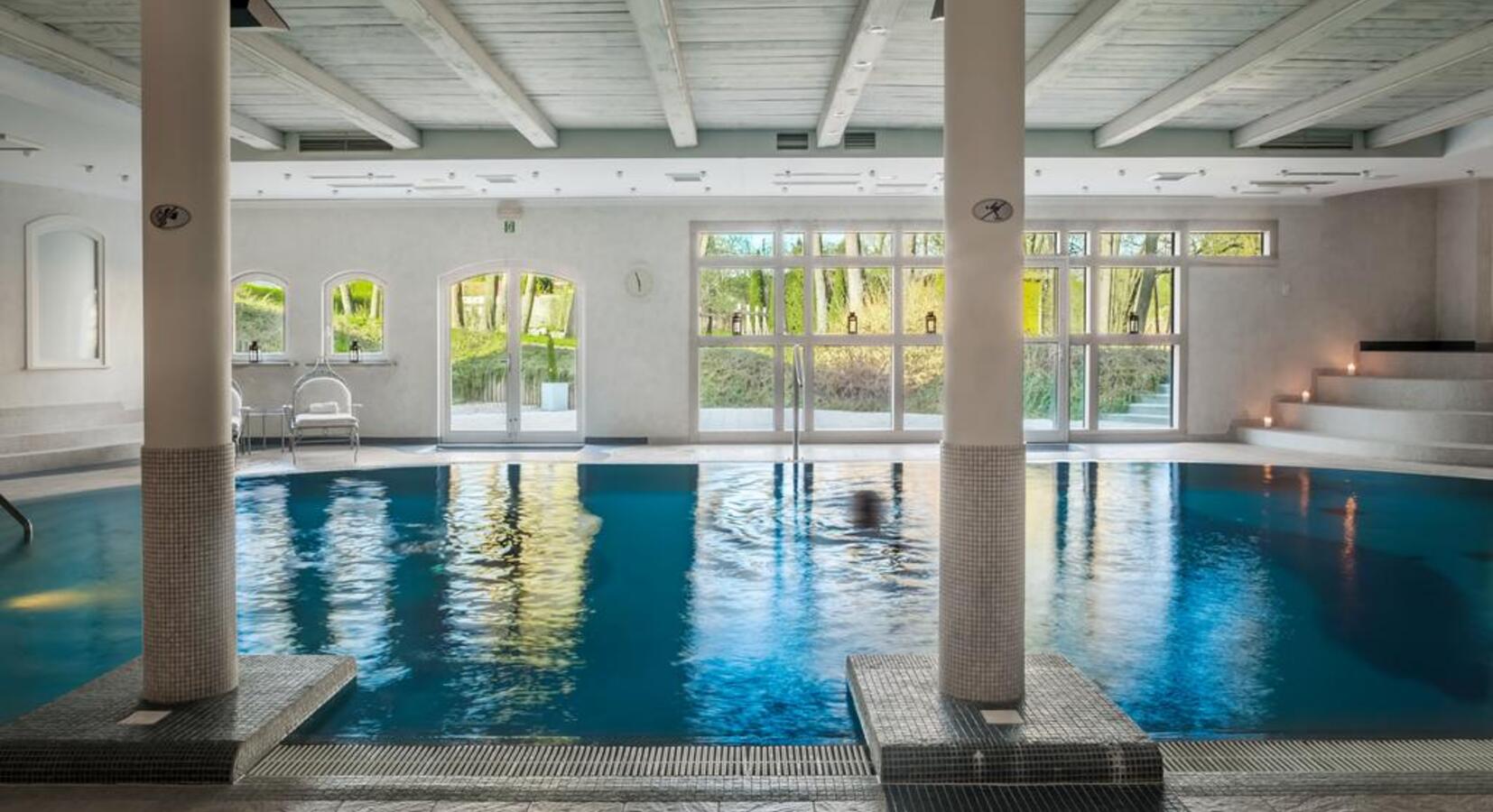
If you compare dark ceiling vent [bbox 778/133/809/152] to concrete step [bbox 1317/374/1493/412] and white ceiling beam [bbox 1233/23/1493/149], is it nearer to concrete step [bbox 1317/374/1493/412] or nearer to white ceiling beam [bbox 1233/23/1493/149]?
white ceiling beam [bbox 1233/23/1493/149]

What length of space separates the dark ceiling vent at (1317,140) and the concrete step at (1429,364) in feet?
11.8

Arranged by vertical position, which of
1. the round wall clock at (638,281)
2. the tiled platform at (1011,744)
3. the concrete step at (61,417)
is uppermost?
the round wall clock at (638,281)

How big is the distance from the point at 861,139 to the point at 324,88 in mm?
4887

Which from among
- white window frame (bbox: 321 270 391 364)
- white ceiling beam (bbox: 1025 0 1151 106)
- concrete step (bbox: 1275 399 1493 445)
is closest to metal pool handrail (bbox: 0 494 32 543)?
white window frame (bbox: 321 270 391 364)

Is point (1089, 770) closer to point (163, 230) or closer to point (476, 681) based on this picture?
point (476, 681)

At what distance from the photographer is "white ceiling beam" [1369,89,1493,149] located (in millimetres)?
8977

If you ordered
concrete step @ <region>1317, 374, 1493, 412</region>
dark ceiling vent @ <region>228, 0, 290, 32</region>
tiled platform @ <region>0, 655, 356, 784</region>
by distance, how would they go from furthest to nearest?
concrete step @ <region>1317, 374, 1493, 412</region>, dark ceiling vent @ <region>228, 0, 290, 32</region>, tiled platform @ <region>0, 655, 356, 784</region>

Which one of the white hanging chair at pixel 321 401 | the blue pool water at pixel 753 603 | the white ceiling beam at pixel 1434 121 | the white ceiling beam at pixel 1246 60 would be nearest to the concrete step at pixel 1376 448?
the blue pool water at pixel 753 603

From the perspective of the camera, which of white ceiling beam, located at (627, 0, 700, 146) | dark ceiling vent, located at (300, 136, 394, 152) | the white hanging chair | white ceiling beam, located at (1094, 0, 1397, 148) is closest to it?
white ceiling beam, located at (627, 0, 700, 146)

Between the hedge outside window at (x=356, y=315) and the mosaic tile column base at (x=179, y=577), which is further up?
the hedge outside window at (x=356, y=315)

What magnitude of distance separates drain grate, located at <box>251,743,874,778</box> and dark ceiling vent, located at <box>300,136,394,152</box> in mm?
8291

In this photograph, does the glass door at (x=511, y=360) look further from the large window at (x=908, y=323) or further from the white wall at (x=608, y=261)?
the large window at (x=908, y=323)

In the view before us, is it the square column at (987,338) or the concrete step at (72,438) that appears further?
the concrete step at (72,438)

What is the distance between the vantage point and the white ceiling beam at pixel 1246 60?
6520 millimetres
